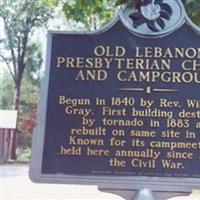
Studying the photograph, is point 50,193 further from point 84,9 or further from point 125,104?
point 125,104

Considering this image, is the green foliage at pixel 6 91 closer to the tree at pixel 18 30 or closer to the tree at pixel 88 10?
the tree at pixel 18 30

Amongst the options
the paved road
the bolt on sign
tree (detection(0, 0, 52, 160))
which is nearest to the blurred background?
tree (detection(0, 0, 52, 160))

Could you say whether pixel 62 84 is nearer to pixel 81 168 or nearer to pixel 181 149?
pixel 81 168

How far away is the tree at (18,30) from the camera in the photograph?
31.8m

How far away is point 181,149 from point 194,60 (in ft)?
2.27

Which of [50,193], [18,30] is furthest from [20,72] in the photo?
[50,193]

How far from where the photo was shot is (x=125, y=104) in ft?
12.7

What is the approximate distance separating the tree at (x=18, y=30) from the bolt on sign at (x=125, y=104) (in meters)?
26.0

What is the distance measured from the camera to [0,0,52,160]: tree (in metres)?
31.8

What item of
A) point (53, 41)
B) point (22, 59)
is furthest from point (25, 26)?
point (53, 41)

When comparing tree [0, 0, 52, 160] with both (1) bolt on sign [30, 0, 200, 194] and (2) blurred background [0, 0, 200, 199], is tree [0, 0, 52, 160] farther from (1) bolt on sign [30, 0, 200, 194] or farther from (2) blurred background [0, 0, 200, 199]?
(1) bolt on sign [30, 0, 200, 194]

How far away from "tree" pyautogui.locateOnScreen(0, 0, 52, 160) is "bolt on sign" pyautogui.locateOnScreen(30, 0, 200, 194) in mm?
25974

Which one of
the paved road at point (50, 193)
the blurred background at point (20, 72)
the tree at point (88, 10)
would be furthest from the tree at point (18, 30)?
the tree at point (88, 10)

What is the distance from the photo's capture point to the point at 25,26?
32938 millimetres
